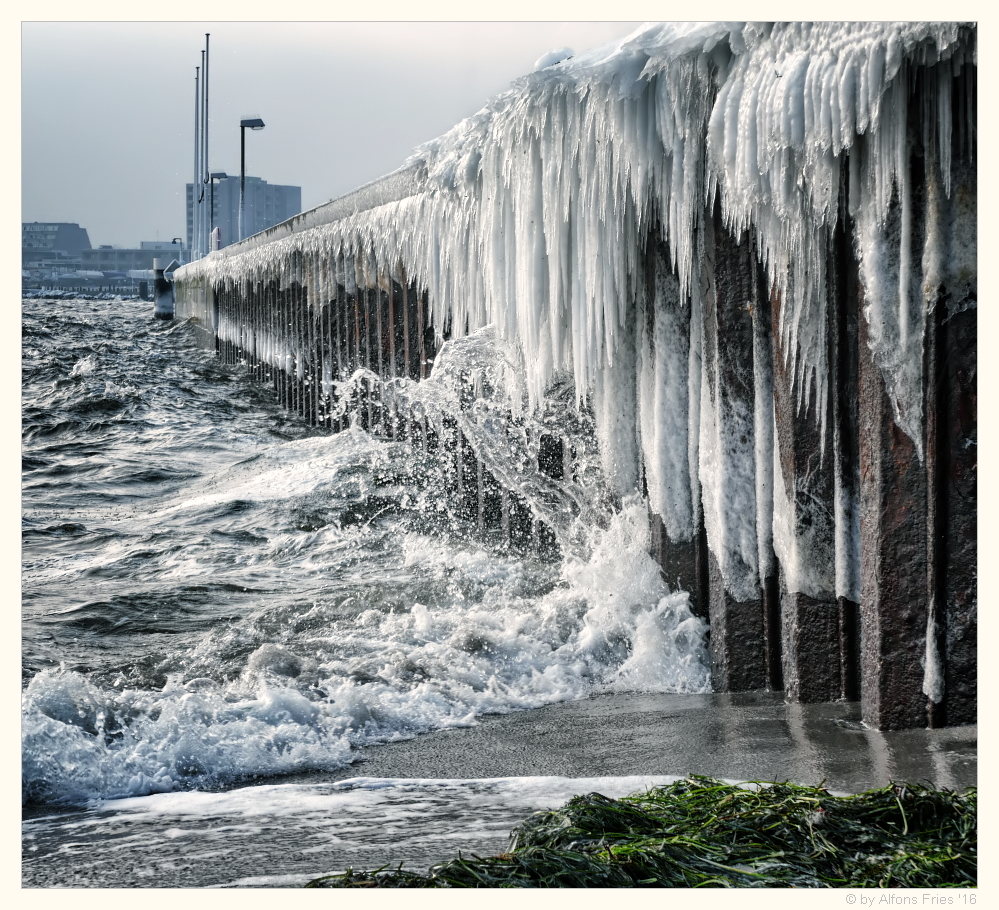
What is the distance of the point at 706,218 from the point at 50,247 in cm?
284

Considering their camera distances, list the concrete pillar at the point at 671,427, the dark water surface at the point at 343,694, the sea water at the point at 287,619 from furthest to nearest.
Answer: the concrete pillar at the point at 671,427
the sea water at the point at 287,619
the dark water surface at the point at 343,694

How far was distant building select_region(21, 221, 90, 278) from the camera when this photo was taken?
3.83 m

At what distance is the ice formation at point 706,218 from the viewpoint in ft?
9.93

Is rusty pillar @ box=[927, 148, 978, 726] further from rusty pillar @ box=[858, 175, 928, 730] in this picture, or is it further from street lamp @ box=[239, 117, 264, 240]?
street lamp @ box=[239, 117, 264, 240]

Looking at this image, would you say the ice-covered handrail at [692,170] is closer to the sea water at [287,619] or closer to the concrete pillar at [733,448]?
the concrete pillar at [733,448]

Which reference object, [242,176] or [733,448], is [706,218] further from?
[242,176]

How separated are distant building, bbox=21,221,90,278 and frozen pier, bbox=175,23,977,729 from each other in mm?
2092

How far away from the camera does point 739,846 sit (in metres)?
2.52

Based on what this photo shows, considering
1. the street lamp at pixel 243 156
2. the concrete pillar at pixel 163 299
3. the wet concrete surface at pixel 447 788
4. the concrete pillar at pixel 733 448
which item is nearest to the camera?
the wet concrete surface at pixel 447 788

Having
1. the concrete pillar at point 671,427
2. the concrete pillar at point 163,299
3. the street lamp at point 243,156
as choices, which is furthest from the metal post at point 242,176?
the concrete pillar at point 163,299

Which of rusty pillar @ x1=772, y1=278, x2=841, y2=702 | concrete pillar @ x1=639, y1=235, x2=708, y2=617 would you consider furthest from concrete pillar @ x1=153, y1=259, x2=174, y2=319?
rusty pillar @ x1=772, y1=278, x2=841, y2=702

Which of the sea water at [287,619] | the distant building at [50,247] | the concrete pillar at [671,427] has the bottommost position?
the sea water at [287,619]

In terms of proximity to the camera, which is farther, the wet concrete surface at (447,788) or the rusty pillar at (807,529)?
the rusty pillar at (807,529)

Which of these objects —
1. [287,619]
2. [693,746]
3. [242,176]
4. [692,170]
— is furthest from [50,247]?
[242,176]
